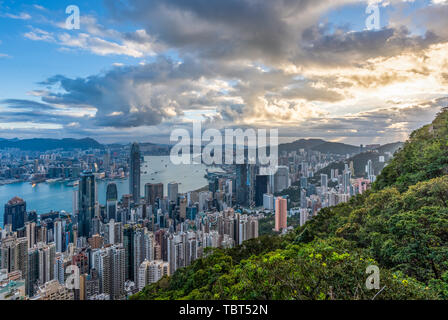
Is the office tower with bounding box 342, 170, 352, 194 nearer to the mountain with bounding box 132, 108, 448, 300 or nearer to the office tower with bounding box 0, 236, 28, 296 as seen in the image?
the mountain with bounding box 132, 108, 448, 300

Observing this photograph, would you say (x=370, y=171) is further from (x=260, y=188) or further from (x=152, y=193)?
(x=152, y=193)

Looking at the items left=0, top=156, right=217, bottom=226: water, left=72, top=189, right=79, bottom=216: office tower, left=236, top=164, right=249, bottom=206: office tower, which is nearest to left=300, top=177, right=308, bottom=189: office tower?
left=236, top=164, right=249, bottom=206: office tower

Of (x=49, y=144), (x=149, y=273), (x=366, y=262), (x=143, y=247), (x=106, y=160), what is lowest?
(x=149, y=273)

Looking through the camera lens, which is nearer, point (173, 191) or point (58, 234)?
point (58, 234)

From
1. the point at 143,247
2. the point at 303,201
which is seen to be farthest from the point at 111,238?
the point at 303,201

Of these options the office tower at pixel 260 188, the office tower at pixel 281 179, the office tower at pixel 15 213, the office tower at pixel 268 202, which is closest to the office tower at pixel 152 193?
the office tower at pixel 15 213

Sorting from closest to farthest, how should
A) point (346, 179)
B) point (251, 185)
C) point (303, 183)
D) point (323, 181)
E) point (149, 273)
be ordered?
point (149, 273) → point (251, 185) → point (346, 179) → point (303, 183) → point (323, 181)
